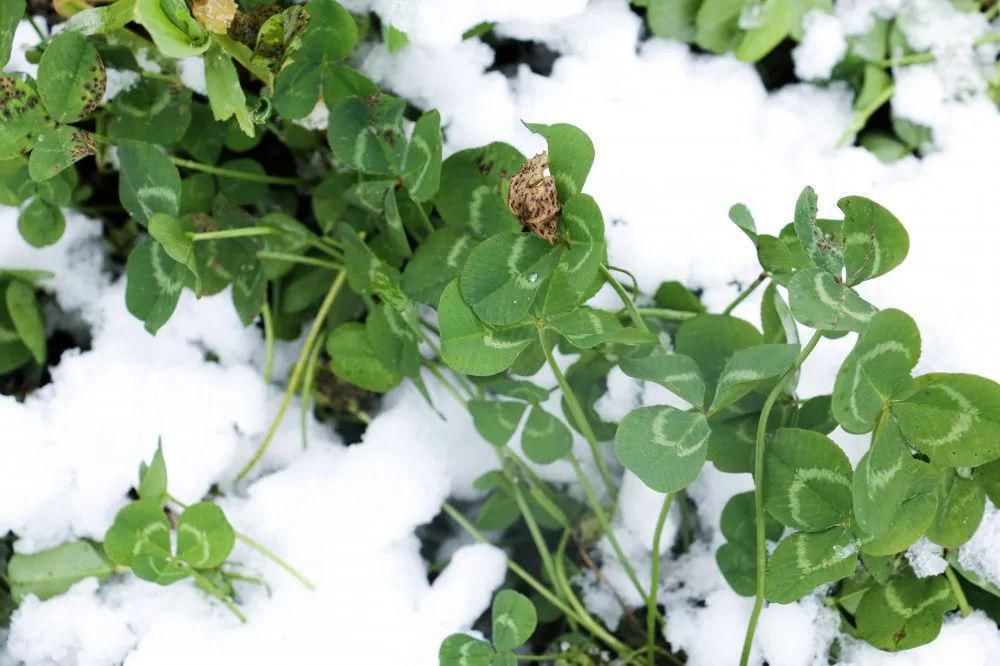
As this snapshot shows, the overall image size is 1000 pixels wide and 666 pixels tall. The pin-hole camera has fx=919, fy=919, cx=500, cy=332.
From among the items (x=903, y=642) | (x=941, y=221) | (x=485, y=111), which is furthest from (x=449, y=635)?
(x=941, y=221)

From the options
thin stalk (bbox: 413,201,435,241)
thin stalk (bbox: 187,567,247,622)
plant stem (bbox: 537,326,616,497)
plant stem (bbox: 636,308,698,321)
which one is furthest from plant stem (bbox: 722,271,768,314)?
thin stalk (bbox: 187,567,247,622)

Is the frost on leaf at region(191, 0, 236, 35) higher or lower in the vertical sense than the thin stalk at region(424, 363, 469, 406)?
higher

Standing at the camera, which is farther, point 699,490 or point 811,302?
point 699,490

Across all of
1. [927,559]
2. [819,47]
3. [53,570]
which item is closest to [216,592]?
Answer: [53,570]

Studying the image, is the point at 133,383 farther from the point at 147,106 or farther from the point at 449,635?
the point at 449,635

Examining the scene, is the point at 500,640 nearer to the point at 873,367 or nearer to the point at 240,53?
the point at 873,367

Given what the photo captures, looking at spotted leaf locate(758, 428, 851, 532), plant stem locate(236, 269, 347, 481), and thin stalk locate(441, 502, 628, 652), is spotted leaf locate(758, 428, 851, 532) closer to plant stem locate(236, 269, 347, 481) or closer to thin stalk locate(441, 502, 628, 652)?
thin stalk locate(441, 502, 628, 652)

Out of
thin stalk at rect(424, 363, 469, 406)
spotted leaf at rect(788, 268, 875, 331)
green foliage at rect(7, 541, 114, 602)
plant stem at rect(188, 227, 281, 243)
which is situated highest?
spotted leaf at rect(788, 268, 875, 331)
